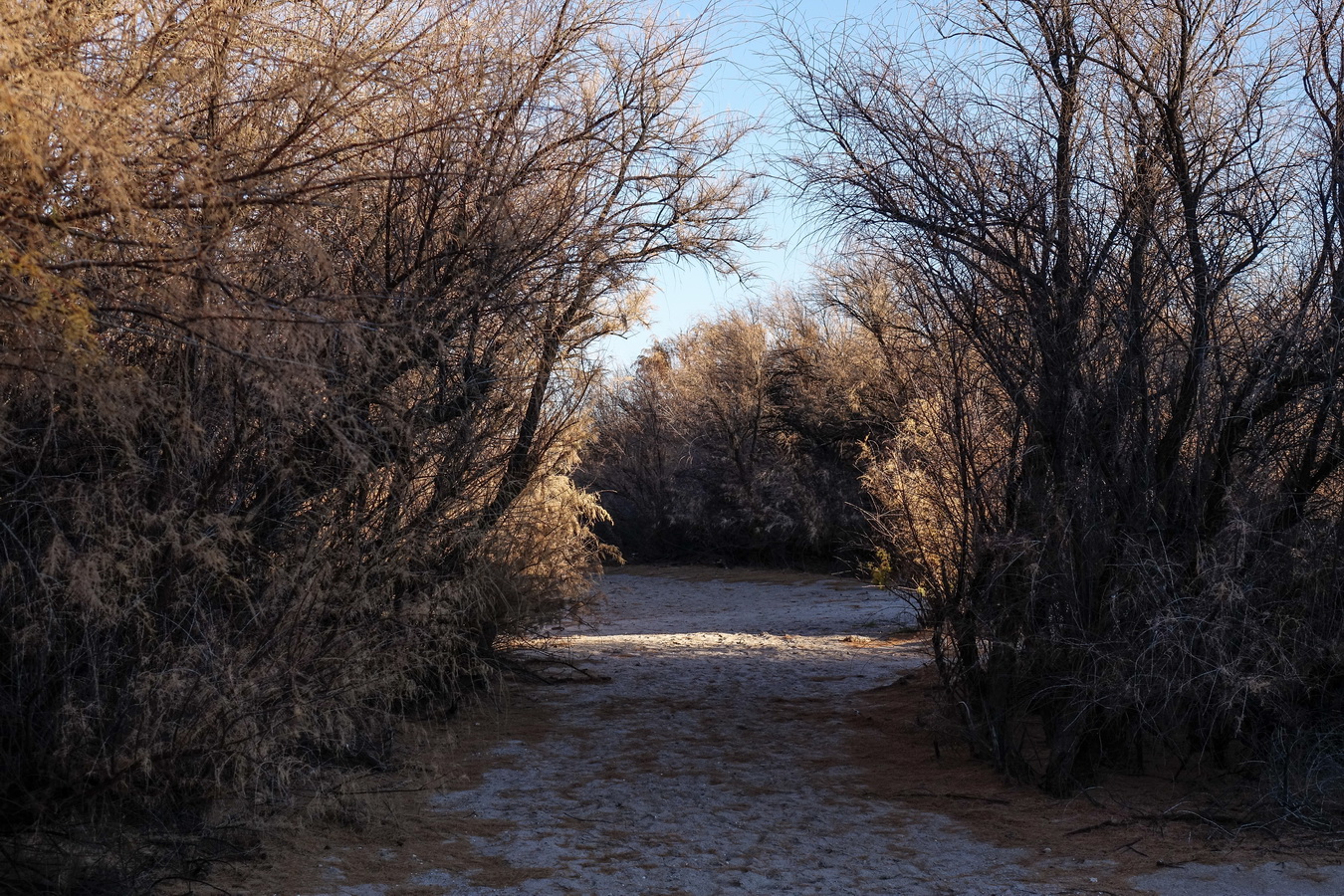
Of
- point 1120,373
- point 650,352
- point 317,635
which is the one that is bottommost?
point 317,635

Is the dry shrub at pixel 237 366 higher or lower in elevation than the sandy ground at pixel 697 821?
higher

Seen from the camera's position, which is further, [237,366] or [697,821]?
[697,821]

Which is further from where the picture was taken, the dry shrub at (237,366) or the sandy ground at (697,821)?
the sandy ground at (697,821)

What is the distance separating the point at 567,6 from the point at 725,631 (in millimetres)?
10272

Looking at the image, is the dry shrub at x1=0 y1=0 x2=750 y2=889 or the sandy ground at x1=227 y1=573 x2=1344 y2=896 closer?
the dry shrub at x1=0 y1=0 x2=750 y2=889

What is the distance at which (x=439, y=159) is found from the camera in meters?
6.40

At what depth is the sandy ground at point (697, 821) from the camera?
5.48 m

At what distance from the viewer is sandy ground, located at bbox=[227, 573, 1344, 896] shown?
216 inches

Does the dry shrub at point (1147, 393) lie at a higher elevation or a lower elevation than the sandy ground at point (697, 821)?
higher

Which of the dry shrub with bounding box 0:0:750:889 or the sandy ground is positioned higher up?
the dry shrub with bounding box 0:0:750:889

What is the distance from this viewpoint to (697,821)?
666cm

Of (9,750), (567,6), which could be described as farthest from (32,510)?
(567,6)

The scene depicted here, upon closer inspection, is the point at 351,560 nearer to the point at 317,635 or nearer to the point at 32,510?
the point at 317,635

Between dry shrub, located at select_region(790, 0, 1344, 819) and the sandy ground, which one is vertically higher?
dry shrub, located at select_region(790, 0, 1344, 819)
